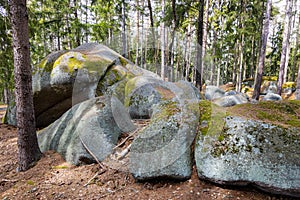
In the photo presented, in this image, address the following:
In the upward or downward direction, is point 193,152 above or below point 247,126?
below

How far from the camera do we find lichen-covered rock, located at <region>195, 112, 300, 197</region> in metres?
2.47

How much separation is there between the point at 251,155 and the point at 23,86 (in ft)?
14.2

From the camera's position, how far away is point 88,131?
13.6ft

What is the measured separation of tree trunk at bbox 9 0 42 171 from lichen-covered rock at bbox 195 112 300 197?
3.50 meters

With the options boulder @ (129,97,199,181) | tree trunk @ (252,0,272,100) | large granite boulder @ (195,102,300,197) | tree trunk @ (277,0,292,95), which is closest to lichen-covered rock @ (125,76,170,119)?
boulder @ (129,97,199,181)

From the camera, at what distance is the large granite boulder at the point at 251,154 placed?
247 cm

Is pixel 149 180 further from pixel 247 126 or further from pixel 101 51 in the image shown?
pixel 101 51

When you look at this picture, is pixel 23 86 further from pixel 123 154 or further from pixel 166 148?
pixel 166 148

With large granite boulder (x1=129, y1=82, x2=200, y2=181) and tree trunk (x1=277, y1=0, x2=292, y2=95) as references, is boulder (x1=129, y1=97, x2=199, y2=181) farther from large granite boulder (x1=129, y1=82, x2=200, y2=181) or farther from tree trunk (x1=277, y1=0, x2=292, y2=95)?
tree trunk (x1=277, y1=0, x2=292, y2=95)

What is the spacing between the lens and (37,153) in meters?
4.28

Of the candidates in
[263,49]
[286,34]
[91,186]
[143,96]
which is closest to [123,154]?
[91,186]

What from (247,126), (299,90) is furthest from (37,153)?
(299,90)

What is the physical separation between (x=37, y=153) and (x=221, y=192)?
3900 millimetres

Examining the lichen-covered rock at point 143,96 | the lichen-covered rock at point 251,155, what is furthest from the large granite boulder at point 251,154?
the lichen-covered rock at point 143,96
